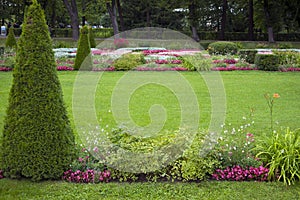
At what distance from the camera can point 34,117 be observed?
13.9 feet

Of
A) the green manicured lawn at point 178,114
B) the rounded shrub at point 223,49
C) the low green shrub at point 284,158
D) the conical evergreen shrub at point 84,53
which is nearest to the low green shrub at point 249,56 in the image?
the green manicured lawn at point 178,114

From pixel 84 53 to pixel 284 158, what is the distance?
37.9 feet

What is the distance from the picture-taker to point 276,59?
15.5 metres

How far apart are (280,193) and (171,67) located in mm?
11561

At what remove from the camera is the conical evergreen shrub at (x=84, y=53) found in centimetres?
1480

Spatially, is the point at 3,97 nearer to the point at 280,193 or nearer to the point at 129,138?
the point at 129,138

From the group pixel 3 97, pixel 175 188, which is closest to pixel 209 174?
pixel 175 188

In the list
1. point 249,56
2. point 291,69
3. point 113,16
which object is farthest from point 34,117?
point 113,16

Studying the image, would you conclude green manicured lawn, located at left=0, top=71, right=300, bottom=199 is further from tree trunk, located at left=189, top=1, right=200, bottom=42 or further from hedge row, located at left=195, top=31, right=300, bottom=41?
hedge row, located at left=195, top=31, right=300, bottom=41

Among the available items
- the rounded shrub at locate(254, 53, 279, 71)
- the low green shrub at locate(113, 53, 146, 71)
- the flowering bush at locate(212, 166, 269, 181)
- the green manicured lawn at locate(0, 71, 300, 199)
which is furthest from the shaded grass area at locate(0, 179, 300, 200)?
the rounded shrub at locate(254, 53, 279, 71)

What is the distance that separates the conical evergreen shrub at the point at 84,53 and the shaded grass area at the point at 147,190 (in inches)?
422

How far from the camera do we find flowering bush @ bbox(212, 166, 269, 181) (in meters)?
4.49

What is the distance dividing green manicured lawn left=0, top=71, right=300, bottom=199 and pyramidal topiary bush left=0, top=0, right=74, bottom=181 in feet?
0.71

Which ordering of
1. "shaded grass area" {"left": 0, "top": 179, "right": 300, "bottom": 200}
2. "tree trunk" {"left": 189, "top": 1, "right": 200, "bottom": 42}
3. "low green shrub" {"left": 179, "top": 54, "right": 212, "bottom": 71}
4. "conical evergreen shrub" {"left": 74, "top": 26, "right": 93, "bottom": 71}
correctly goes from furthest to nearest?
"tree trunk" {"left": 189, "top": 1, "right": 200, "bottom": 42}
"low green shrub" {"left": 179, "top": 54, "right": 212, "bottom": 71}
"conical evergreen shrub" {"left": 74, "top": 26, "right": 93, "bottom": 71}
"shaded grass area" {"left": 0, "top": 179, "right": 300, "bottom": 200}
